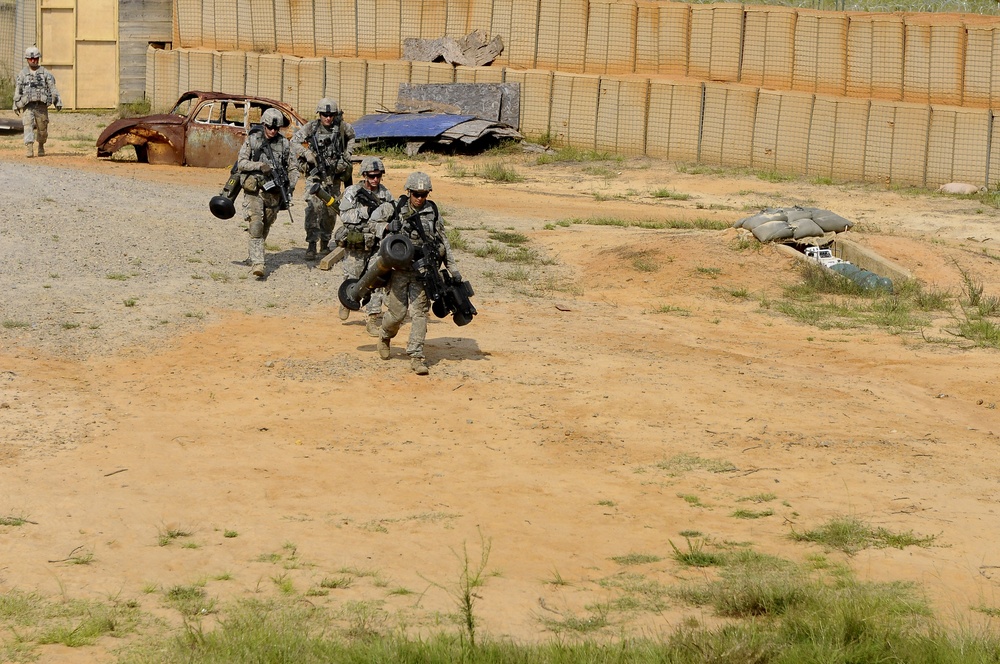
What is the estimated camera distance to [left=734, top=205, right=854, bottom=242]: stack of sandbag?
14984 mm

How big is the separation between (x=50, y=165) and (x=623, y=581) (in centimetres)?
1567

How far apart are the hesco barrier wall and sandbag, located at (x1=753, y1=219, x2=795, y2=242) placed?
22.9 feet

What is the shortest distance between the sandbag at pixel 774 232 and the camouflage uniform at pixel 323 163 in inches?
189

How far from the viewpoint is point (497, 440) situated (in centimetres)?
916

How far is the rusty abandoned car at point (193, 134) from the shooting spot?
20.4 meters

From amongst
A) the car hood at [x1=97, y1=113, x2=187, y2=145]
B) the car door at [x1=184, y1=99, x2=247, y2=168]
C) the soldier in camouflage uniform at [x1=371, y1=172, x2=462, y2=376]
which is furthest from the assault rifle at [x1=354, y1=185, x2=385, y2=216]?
the car hood at [x1=97, y1=113, x2=187, y2=145]

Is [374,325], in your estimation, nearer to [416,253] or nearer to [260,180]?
[416,253]

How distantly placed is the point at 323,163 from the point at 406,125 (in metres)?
9.40

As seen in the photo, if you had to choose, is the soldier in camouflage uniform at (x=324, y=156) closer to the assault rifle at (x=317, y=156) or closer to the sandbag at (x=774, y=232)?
the assault rifle at (x=317, y=156)

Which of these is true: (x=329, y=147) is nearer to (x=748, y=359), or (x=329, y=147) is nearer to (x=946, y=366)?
(x=748, y=359)

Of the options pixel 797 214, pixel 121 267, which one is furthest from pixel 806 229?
pixel 121 267

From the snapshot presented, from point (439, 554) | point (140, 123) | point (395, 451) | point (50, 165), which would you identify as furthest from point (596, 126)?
point (439, 554)

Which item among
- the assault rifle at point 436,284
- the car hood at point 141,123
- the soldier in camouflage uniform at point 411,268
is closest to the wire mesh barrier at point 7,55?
the car hood at point 141,123

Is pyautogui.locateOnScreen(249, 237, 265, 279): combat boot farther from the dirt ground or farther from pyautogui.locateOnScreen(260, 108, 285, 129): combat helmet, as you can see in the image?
pyautogui.locateOnScreen(260, 108, 285, 129): combat helmet
